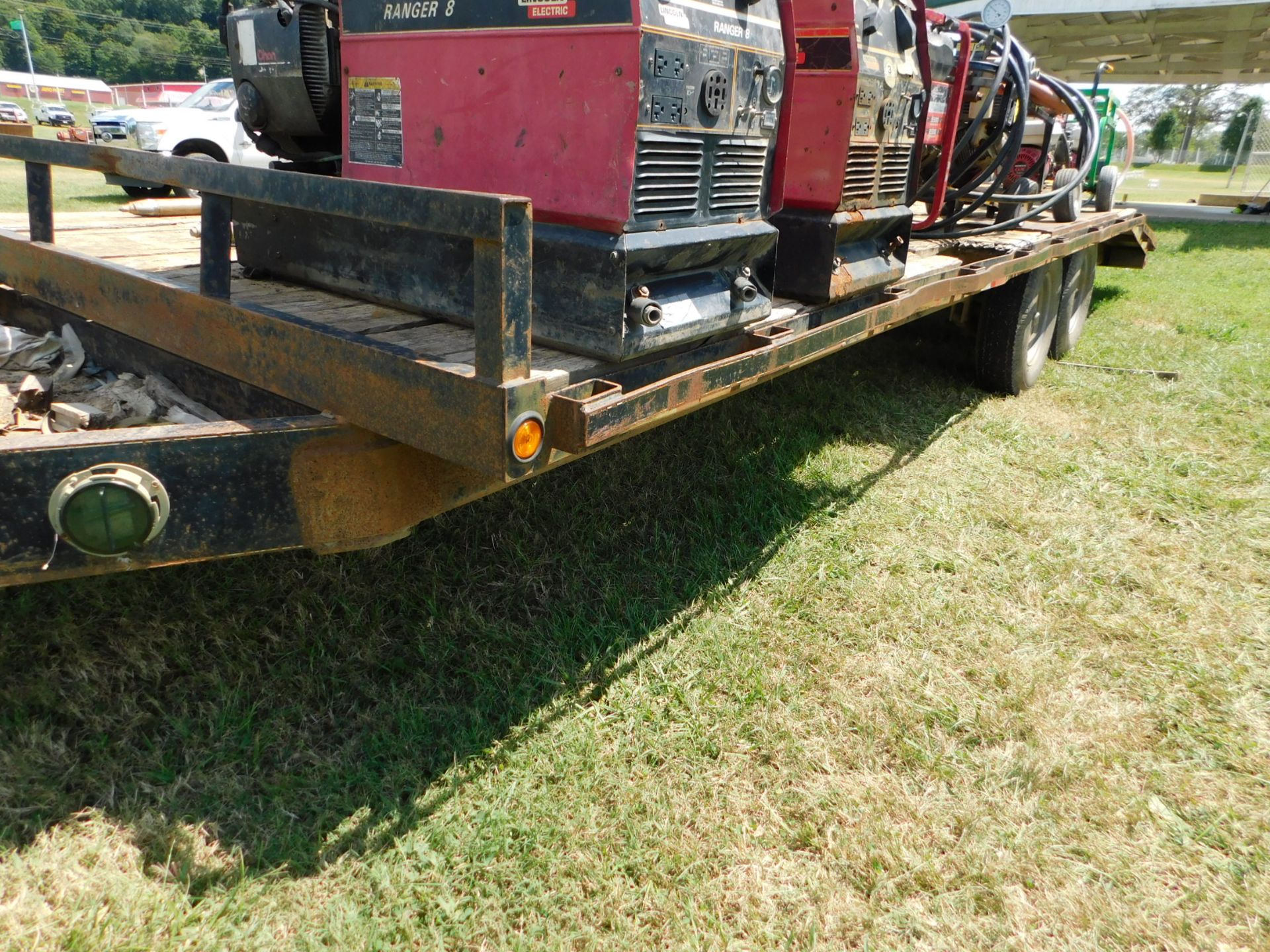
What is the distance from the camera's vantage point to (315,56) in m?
3.03

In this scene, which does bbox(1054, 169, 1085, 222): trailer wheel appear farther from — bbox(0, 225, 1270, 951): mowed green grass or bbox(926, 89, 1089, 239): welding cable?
bbox(0, 225, 1270, 951): mowed green grass

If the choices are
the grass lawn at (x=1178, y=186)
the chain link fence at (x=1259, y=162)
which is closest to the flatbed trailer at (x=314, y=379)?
the grass lawn at (x=1178, y=186)

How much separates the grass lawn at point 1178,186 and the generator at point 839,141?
58.9ft

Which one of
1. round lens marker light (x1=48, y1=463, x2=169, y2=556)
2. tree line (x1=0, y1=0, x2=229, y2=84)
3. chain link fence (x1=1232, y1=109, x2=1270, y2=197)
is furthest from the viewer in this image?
tree line (x1=0, y1=0, x2=229, y2=84)

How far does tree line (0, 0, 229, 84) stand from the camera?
80625mm

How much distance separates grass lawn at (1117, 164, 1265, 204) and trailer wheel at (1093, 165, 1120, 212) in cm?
1334

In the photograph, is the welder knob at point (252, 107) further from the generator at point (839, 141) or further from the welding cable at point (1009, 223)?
the welding cable at point (1009, 223)

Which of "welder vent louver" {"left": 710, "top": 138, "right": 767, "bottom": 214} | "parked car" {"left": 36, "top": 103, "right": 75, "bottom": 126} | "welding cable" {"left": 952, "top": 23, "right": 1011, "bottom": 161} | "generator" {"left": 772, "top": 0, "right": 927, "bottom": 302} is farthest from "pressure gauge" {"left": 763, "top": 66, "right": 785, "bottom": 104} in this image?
"parked car" {"left": 36, "top": 103, "right": 75, "bottom": 126}

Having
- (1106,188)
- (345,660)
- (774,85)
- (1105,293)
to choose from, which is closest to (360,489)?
(345,660)

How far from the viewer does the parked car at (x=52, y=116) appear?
39781 millimetres

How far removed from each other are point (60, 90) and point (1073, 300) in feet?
231

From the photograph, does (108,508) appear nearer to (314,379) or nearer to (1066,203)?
(314,379)

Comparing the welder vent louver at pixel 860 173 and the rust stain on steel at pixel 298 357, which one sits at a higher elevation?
the welder vent louver at pixel 860 173

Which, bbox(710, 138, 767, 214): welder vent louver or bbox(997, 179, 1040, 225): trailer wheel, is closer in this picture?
bbox(710, 138, 767, 214): welder vent louver
